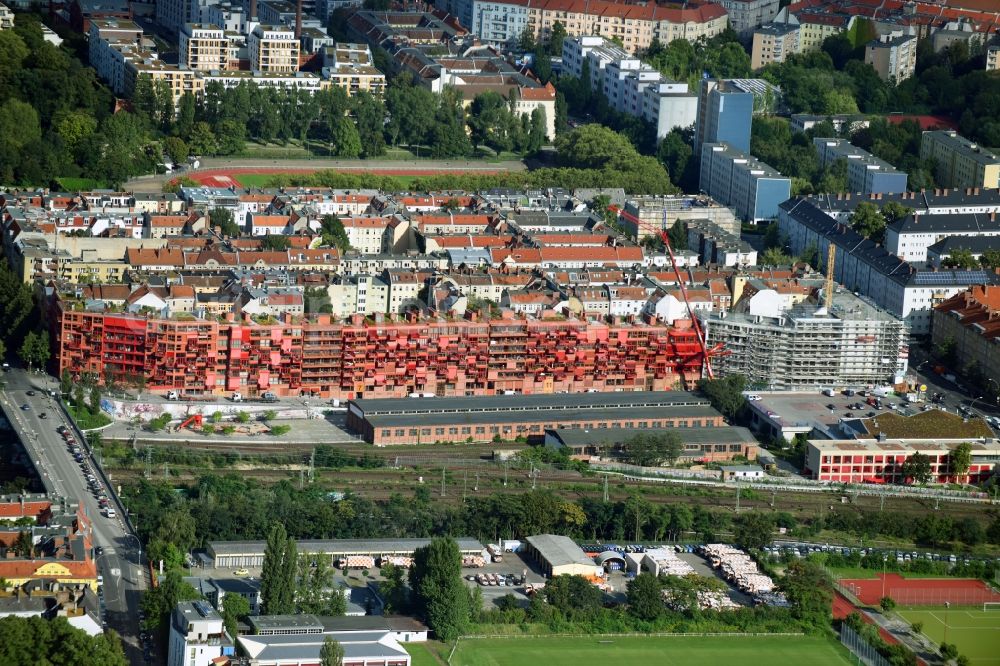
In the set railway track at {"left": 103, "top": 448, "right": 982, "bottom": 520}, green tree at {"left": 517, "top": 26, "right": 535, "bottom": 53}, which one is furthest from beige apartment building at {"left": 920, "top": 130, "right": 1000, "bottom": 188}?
railway track at {"left": 103, "top": 448, "right": 982, "bottom": 520}

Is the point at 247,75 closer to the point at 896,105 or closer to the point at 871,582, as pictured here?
the point at 896,105

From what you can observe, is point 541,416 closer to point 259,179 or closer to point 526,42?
point 259,179

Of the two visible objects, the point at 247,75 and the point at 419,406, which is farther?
the point at 247,75

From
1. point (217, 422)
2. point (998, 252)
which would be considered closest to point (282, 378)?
point (217, 422)

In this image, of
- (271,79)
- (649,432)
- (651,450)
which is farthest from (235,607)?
(271,79)

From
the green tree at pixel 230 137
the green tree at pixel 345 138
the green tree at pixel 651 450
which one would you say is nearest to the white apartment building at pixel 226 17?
the green tree at pixel 230 137

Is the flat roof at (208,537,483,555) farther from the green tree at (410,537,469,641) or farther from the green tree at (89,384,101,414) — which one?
the green tree at (89,384,101,414)
